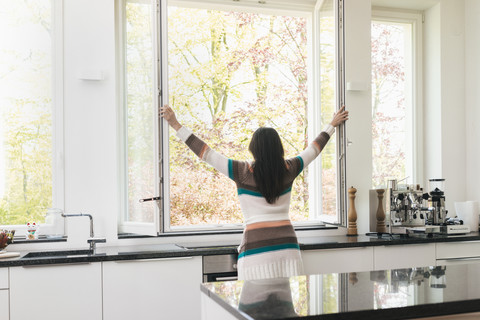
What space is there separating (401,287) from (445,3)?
12.3 ft

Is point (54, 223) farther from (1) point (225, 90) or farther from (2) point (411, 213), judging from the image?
(1) point (225, 90)

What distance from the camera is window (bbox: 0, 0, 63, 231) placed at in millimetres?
Answer: 3791

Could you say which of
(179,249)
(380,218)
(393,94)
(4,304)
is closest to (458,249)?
(380,218)

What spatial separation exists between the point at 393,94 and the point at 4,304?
3.68 meters

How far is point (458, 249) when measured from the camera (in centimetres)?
400

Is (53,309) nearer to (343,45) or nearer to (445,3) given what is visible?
(343,45)

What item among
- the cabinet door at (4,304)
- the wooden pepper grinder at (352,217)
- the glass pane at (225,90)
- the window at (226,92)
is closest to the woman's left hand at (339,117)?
the wooden pepper grinder at (352,217)

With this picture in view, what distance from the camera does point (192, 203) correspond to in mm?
6867

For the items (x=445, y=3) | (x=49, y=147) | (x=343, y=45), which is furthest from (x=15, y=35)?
(x=445, y=3)

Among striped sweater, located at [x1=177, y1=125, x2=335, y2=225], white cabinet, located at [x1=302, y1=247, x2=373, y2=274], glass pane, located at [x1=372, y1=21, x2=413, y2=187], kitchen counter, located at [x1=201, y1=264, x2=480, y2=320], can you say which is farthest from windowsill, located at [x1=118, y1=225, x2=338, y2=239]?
kitchen counter, located at [x1=201, y1=264, x2=480, y2=320]

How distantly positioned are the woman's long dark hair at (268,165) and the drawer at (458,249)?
5.65 feet

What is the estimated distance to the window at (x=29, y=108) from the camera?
12.4 feet

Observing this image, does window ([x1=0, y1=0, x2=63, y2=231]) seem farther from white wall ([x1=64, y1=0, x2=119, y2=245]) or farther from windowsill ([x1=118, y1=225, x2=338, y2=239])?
windowsill ([x1=118, y1=225, x2=338, y2=239])

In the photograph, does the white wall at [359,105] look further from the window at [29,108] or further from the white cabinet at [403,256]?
the window at [29,108]
